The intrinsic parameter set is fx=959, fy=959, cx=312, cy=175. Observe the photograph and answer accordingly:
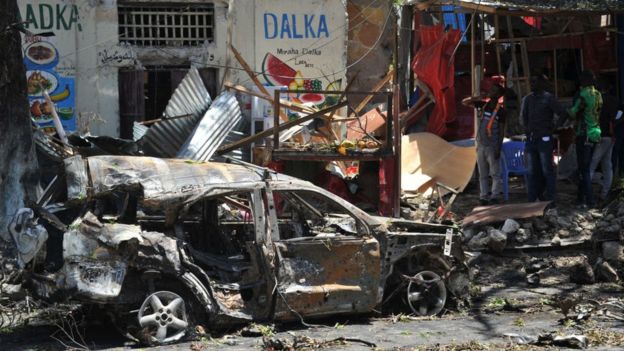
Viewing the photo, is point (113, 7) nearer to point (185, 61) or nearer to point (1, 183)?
point (185, 61)

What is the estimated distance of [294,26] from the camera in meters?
17.4

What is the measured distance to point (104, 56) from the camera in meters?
16.6

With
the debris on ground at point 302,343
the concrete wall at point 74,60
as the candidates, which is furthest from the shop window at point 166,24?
the debris on ground at point 302,343

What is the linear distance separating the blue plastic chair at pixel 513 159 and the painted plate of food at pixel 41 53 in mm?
7754

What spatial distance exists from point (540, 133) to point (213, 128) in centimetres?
511

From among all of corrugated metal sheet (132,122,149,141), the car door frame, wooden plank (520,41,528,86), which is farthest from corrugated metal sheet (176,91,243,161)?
the car door frame

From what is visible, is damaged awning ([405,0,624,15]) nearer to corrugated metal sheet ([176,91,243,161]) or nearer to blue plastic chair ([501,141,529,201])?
blue plastic chair ([501,141,529,201])

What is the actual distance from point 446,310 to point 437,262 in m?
0.55

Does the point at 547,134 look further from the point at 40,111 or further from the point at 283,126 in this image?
the point at 40,111

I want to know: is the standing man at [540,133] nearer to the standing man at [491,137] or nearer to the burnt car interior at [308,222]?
the standing man at [491,137]

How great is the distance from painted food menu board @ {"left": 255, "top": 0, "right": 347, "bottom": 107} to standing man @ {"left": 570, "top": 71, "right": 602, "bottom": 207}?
518cm

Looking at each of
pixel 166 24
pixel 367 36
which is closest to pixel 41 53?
pixel 166 24

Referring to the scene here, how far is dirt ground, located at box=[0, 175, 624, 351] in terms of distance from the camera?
27.5ft

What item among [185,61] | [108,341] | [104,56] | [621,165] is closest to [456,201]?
[621,165]
